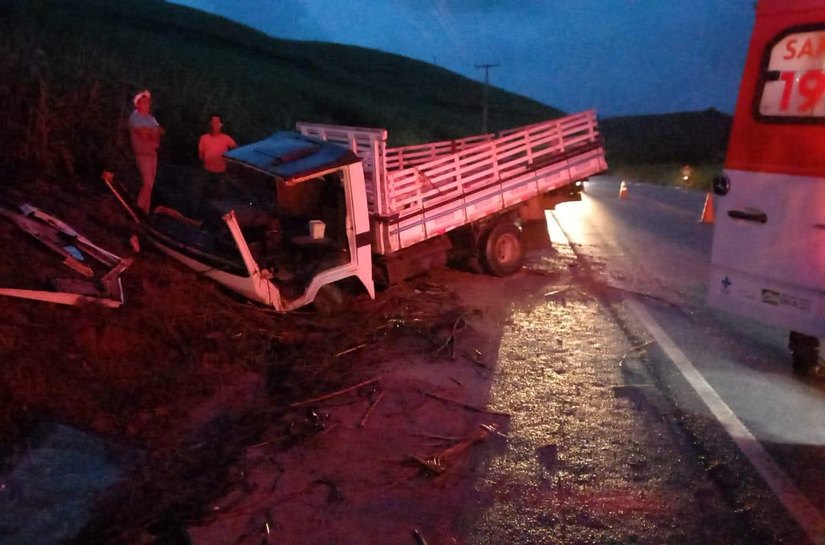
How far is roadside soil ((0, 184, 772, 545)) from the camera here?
4.03m

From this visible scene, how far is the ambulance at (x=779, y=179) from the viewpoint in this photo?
204 inches

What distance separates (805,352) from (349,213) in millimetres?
4602

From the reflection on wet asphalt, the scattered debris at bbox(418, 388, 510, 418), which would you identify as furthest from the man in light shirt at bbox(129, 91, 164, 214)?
the reflection on wet asphalt

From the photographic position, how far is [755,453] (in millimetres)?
4766

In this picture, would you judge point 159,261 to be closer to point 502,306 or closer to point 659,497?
point 502,306

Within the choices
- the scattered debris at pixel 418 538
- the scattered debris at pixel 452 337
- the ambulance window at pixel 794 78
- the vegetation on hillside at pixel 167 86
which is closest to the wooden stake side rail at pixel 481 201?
the scattered debris at pixel 452 337

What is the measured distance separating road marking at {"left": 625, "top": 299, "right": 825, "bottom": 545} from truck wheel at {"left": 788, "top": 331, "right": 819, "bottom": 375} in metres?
0.83

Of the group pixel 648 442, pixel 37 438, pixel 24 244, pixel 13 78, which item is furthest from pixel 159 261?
pixel 648 442

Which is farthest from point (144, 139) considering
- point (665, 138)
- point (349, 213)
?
point (665, 138)

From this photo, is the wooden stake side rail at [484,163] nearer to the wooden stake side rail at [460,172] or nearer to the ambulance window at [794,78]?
the wooden stake side rail at [460,172]

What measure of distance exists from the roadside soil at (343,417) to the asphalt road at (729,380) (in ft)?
1.00

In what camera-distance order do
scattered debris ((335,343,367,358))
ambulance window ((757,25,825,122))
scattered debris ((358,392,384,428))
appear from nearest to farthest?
ambulance window ((757,25,825,122)) < scattered debris ((358,392,384,428)) < scattered debris ((335,343,367,358))

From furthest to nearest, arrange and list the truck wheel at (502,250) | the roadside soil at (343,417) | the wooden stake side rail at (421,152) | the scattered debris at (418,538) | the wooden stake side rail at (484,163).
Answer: the wooden stake side rail at (421,152)
the truck wheel at (502,250)
the wooden stake side rail at (484,163)
the roadside soil at (343,417)
the scattered debris at (418,538)

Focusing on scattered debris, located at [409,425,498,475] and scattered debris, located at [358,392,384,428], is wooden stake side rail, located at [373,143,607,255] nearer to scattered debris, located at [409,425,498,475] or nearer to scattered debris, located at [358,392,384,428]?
scattered debris, located at [358,392,384,428]
